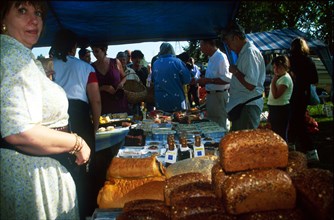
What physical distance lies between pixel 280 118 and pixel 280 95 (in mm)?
469

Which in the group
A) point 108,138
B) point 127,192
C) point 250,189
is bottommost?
point 108,138

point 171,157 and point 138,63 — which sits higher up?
point 138,63

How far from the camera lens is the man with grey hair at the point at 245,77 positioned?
128 inches

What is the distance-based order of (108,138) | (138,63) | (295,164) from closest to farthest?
(295,164) → (108,138) → (138,63)

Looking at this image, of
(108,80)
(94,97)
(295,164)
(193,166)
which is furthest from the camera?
(108,80)

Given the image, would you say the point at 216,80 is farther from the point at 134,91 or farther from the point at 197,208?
the point at 197,208

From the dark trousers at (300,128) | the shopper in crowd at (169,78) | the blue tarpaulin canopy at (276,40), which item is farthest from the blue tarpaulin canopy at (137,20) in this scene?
the blue tarpaulin canopy at (276,40)

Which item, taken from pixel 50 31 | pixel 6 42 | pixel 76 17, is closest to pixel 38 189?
pixel 6 42

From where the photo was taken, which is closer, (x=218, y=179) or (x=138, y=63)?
(x=218, y=179)

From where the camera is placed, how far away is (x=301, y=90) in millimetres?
4883

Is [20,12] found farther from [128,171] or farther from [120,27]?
[120,27]

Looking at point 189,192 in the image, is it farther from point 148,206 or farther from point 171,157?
point 171,157

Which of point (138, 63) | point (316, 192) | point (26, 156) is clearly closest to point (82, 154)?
point (26, 156)

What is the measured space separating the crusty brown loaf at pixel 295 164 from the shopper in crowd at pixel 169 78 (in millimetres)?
3492
